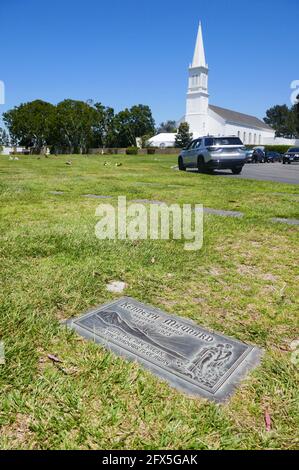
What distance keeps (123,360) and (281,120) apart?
155 metres

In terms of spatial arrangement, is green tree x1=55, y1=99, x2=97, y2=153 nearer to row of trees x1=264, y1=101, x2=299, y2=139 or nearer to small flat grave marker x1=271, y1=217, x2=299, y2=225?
small flat grave marker x1=271, y1=217, x2=299, y2=225

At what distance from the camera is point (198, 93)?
291 feet

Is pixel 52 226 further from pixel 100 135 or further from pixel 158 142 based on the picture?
pixel 158 142

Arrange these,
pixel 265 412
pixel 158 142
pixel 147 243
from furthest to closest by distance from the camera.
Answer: pixel 158 142 → pixel 147 243 → pixel 265 412

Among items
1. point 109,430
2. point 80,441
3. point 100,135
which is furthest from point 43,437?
point 100,135

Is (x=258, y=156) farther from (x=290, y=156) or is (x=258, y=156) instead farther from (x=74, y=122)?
(x=74, y=122)

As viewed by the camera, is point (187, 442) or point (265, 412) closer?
point (187, 442)

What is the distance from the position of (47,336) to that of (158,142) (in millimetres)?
92592

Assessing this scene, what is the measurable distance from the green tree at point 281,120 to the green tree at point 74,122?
9024 centimetres

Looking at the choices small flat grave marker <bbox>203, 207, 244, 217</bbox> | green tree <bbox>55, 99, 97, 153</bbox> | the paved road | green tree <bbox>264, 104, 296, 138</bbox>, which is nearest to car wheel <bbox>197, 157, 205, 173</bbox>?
the paved road

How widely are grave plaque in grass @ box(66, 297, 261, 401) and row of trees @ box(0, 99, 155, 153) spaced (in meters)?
68.9

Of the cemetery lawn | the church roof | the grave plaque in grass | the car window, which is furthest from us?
→ the church roof

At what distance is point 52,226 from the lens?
15.4 feet

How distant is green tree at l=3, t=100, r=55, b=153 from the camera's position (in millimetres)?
66125
